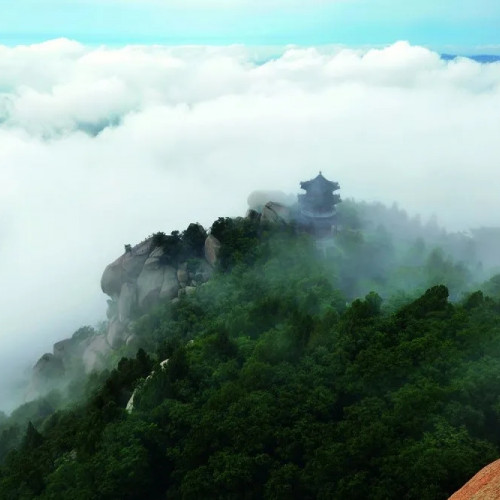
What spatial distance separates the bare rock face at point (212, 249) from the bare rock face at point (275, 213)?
3.64 metres

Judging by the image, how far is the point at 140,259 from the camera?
3878 centimetres

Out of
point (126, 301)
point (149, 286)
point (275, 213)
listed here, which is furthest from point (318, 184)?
point (126, 301)

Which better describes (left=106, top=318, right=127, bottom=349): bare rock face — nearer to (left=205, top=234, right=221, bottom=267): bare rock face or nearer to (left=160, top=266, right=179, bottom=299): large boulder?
(left=160, top=266, right=179, bottom=299): large boulder

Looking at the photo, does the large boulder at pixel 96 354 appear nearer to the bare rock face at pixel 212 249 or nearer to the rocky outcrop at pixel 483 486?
the bare rock face at pixel 212 249

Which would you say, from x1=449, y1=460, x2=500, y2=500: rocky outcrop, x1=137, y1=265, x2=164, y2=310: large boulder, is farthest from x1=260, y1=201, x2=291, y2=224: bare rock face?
Answer: x1=449, y1=460, x2=500, y2=500: rocky outcrop

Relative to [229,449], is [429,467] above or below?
above

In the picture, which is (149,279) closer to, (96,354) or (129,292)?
(129,292)

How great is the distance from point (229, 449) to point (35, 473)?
741 cm

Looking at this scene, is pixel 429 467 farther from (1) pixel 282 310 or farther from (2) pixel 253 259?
(2) pixel 253 259

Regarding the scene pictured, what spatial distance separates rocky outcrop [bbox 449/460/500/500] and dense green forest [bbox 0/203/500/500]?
1103 millimetres

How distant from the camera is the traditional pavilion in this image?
127 ft

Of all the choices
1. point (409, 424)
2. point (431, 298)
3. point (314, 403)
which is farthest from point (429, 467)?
point (431, 298)

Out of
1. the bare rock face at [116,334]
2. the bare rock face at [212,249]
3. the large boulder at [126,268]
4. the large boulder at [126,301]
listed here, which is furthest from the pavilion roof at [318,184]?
the bare rock face at [116,334]

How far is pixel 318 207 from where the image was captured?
128 ft
